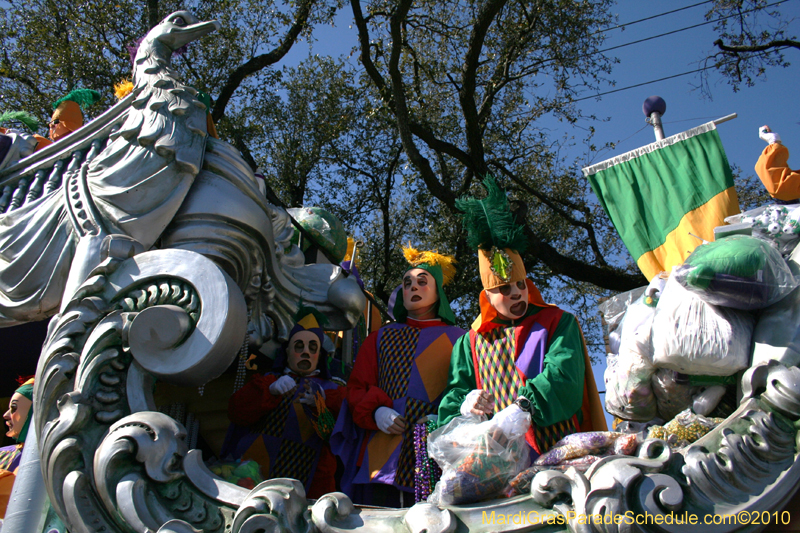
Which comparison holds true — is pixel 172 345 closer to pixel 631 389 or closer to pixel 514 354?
pixel 514 354

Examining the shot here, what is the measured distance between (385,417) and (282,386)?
0.72 metres

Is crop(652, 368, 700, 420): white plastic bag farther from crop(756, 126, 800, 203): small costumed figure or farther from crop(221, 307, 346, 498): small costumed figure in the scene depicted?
crop(221, 307, 346, 498): small costumed figure

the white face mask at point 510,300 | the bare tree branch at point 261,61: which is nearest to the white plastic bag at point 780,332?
the white face mask at point 510,300

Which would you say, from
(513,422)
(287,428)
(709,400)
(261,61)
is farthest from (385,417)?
(261,61)

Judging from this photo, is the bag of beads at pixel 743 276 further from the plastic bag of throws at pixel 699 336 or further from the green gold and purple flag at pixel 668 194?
the green gold and purple flag at pixel 668 194

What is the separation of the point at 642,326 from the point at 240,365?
91.5 inches

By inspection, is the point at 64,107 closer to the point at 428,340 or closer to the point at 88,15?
the point at 428,340

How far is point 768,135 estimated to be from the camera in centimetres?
350

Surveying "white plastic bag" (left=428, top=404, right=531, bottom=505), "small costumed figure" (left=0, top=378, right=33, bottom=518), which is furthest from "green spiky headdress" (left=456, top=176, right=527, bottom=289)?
"small costumed figure" (left=0, top=378, right=33, bottom=518)

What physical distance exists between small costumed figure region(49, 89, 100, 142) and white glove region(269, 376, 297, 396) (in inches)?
91.8

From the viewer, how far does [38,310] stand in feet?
12.1

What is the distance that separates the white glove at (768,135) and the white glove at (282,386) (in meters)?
2.80

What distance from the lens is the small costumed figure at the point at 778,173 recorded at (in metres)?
3.27

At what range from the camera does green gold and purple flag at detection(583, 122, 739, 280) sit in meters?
3.70
